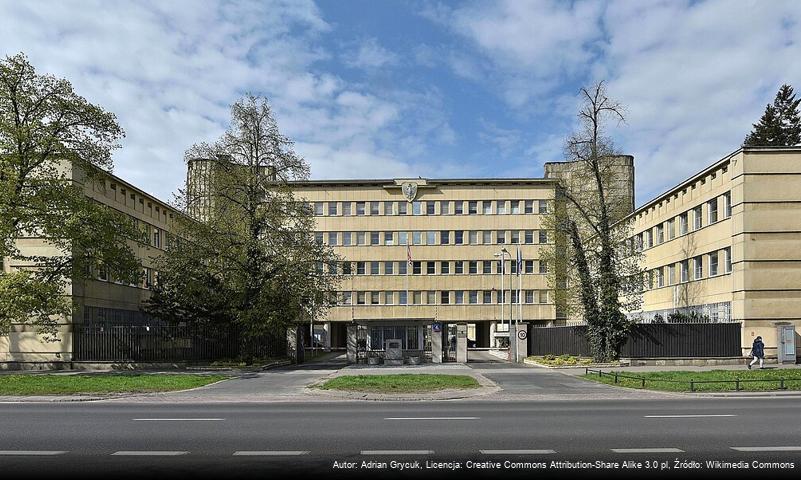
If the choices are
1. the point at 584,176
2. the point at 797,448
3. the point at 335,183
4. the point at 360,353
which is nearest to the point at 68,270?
the point at 360,353

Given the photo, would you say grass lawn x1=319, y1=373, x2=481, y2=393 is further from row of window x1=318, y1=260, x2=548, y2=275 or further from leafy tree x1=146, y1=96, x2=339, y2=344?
row of window x1=318, y1=260, x2=548, y2=275

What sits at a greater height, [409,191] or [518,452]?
[409,191]

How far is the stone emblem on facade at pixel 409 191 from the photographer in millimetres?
78812

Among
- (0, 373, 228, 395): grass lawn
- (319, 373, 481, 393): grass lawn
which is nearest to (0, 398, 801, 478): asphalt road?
(319, 373, 481, 393): grass lawn

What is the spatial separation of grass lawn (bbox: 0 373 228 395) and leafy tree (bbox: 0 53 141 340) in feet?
14.3

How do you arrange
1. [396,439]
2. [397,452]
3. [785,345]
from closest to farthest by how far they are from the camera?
1. [397,452]
2. [396,439]
3. [785,345]

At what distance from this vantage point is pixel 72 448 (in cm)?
1155

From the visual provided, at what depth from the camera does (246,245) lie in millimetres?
37469

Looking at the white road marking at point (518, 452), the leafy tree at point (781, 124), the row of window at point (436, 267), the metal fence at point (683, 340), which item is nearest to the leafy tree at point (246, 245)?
the metal fence at point (683, 340)

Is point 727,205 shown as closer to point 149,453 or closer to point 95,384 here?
point 95,384

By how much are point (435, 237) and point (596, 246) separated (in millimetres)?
39278

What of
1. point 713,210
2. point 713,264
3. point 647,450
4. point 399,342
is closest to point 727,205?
point 713,210

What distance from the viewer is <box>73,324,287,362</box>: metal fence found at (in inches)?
1492

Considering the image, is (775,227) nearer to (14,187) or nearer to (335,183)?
(14,187)
